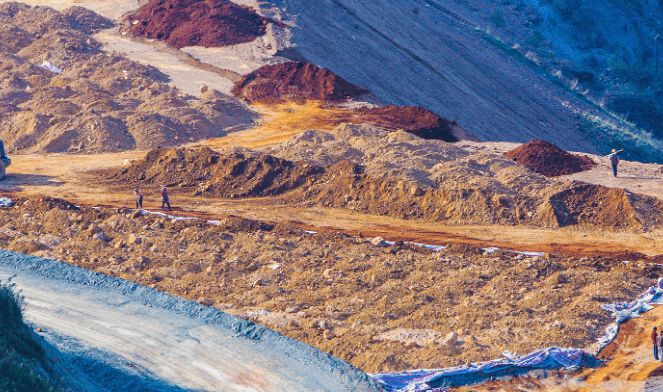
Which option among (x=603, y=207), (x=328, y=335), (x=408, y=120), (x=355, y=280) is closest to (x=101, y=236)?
(x=355, y=280)

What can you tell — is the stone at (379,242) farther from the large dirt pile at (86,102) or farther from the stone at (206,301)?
the large dirt pile at (86,102)

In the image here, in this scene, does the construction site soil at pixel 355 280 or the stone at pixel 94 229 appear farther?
the stone at pixel 94 229

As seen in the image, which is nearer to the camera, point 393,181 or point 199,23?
point 393,181

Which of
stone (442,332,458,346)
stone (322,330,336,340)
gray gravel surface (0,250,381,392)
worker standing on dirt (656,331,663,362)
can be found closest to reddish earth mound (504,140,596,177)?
worker standing on dirt (656,331,663,362)

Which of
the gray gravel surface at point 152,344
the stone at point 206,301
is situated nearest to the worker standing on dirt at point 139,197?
the gray gravel surface at point 152,344

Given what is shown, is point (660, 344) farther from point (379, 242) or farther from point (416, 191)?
point (416, 191)

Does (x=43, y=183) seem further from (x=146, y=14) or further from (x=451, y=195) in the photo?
(x=146, y=14)
